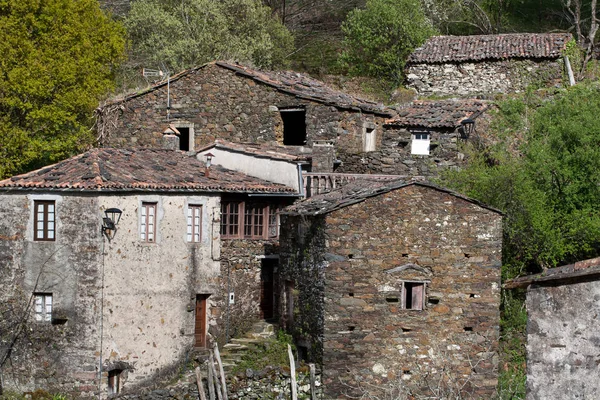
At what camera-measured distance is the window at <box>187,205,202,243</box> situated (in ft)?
85.4

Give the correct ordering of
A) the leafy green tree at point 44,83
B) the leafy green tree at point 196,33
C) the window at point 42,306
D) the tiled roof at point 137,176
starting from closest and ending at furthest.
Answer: the tiled roof at point 137,176 < the window at point 42,306 < the leafy green tree at point 44,83 < the leafy green tree at point 196,33

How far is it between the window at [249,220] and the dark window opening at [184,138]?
490 cm

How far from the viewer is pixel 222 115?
31.4m

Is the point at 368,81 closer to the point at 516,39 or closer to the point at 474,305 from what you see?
the point at 516,39

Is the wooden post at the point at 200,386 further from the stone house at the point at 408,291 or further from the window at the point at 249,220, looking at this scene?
the window at the point at 249,220

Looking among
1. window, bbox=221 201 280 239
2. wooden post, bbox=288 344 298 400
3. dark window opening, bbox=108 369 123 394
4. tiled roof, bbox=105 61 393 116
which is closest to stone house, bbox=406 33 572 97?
tiled roof, bbox=105 61 393 116

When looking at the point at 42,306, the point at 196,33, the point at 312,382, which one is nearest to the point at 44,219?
the point at 42,306

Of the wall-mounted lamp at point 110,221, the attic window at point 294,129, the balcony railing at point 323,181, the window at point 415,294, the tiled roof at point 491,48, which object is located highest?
the tiled roof at point 491,48

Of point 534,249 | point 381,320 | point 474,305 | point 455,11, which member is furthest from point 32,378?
point 455,11

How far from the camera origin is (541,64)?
3625cm

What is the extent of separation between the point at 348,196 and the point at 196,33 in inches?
706

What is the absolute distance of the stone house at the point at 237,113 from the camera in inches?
1211

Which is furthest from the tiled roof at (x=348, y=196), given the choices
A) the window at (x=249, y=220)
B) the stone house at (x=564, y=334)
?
the stone house at (x=564, y=334)

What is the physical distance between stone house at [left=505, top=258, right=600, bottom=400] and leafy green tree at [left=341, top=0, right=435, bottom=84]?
1051 inches
